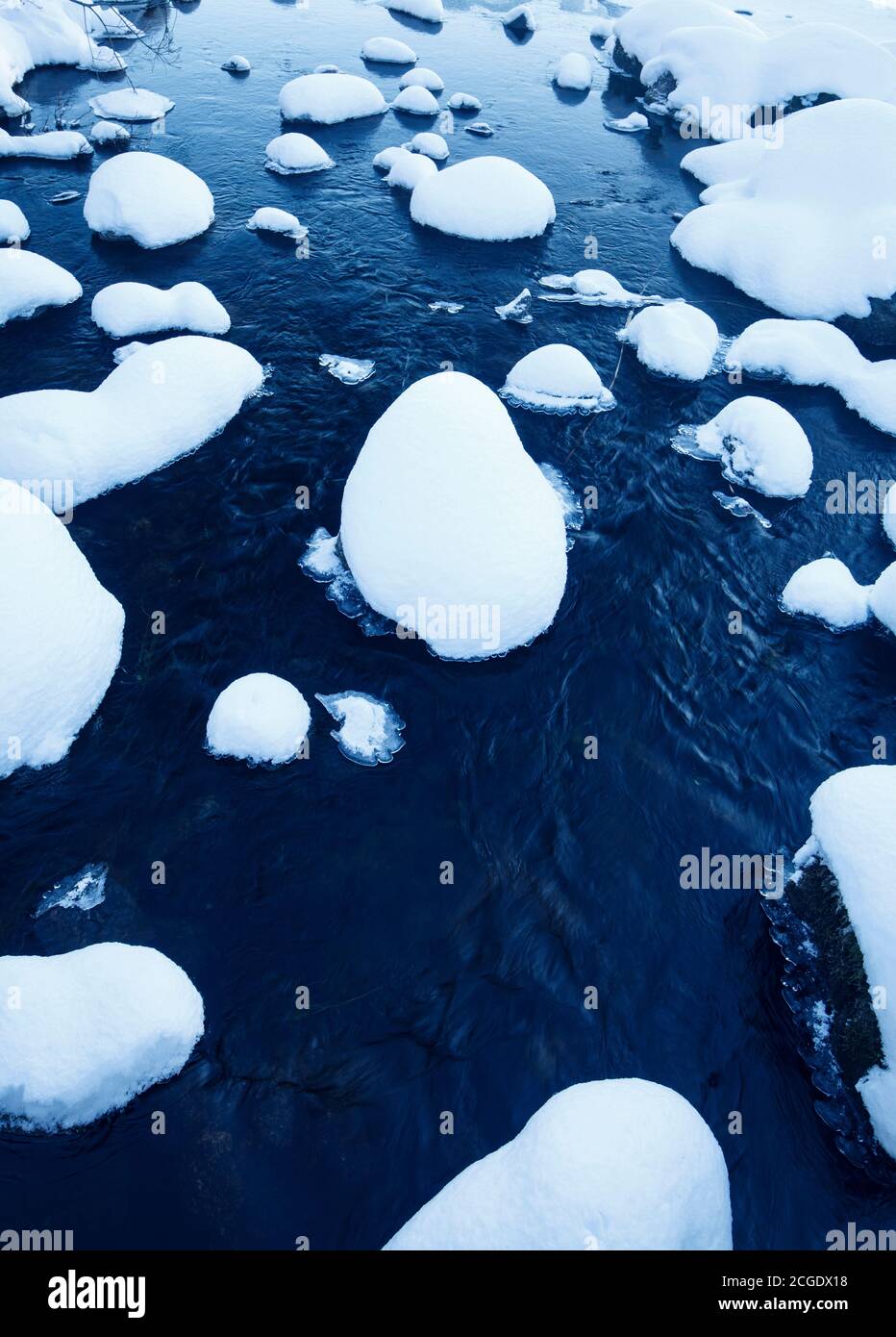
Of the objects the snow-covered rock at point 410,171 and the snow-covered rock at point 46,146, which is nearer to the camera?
the snow-covered rock at point 46,146

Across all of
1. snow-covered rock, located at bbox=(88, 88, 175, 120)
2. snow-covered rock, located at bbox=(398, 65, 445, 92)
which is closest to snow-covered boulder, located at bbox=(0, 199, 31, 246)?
snow-covered rock, located at bbox=(88, 88, 175, 120)

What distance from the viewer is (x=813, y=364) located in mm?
15422

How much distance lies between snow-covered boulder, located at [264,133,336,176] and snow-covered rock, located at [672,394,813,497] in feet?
46.7

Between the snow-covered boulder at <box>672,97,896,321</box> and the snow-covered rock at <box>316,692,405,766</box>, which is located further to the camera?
the snow-covered boulder at <box>672,97,896,321</box>

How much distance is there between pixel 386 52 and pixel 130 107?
36.4ft

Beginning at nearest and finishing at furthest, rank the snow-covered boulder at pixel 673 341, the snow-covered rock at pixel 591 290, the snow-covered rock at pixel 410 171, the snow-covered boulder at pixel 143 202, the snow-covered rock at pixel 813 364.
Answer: the snow-covered boulder at pixel 673 341, the snow-covered rock at pixel 813 364, the snow-covered boulder at pixel 143 202, the snow-covered rock at pixel 591 290, the snow-covered rock at pixel 410 171

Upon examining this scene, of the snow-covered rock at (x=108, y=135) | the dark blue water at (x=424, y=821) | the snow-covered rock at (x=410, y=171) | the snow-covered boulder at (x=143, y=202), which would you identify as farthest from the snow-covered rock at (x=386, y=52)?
the dark blue water at (x=424, y=821)

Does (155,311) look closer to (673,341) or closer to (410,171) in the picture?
(410,171)

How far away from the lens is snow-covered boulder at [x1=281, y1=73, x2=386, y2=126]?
22.7 m

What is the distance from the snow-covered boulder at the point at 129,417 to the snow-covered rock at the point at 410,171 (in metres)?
10.1

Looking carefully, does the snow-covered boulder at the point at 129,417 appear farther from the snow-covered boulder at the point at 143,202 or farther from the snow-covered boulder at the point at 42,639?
the snow-covered boulder at the point at 143,202

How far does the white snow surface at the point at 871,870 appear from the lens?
6.47m

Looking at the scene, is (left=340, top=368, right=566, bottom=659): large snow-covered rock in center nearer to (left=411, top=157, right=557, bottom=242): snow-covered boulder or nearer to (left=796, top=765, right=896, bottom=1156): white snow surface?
(left=796, top=765, right=896, bottom=1156): white snow surface
